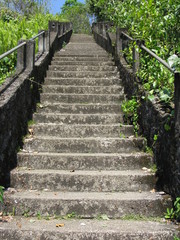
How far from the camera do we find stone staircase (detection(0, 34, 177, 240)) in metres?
3.46

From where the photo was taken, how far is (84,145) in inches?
197

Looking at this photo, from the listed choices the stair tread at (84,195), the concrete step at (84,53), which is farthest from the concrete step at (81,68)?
the stair tread at (84,195)

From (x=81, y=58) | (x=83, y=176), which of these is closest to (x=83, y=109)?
(x=83, y=176)

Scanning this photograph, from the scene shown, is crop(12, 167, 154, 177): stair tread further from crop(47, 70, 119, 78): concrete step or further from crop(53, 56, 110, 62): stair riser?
crop(53, 56, 110, 62): stair riser

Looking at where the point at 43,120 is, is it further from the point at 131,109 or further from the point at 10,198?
the point at 10,198

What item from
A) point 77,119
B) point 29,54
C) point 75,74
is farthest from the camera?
point 75,74

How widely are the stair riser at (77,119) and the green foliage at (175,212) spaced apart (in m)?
2.35

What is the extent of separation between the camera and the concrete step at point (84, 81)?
725 centimetres

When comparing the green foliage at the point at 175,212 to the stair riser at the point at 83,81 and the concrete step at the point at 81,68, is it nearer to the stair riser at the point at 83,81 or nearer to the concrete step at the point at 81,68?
the stair riser at the point at 83,81

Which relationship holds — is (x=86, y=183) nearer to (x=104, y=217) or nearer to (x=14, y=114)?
(x=104, y=217)

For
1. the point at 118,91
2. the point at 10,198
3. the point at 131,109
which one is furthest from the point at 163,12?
the point at 10,198

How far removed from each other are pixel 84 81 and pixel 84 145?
8.47 ft

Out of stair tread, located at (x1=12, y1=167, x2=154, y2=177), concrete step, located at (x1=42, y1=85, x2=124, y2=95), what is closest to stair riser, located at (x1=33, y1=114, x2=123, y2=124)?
concrete step, located at (x1=42, y1=85, x2=124, y2=95)

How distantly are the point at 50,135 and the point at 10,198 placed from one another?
1716 millimetres
